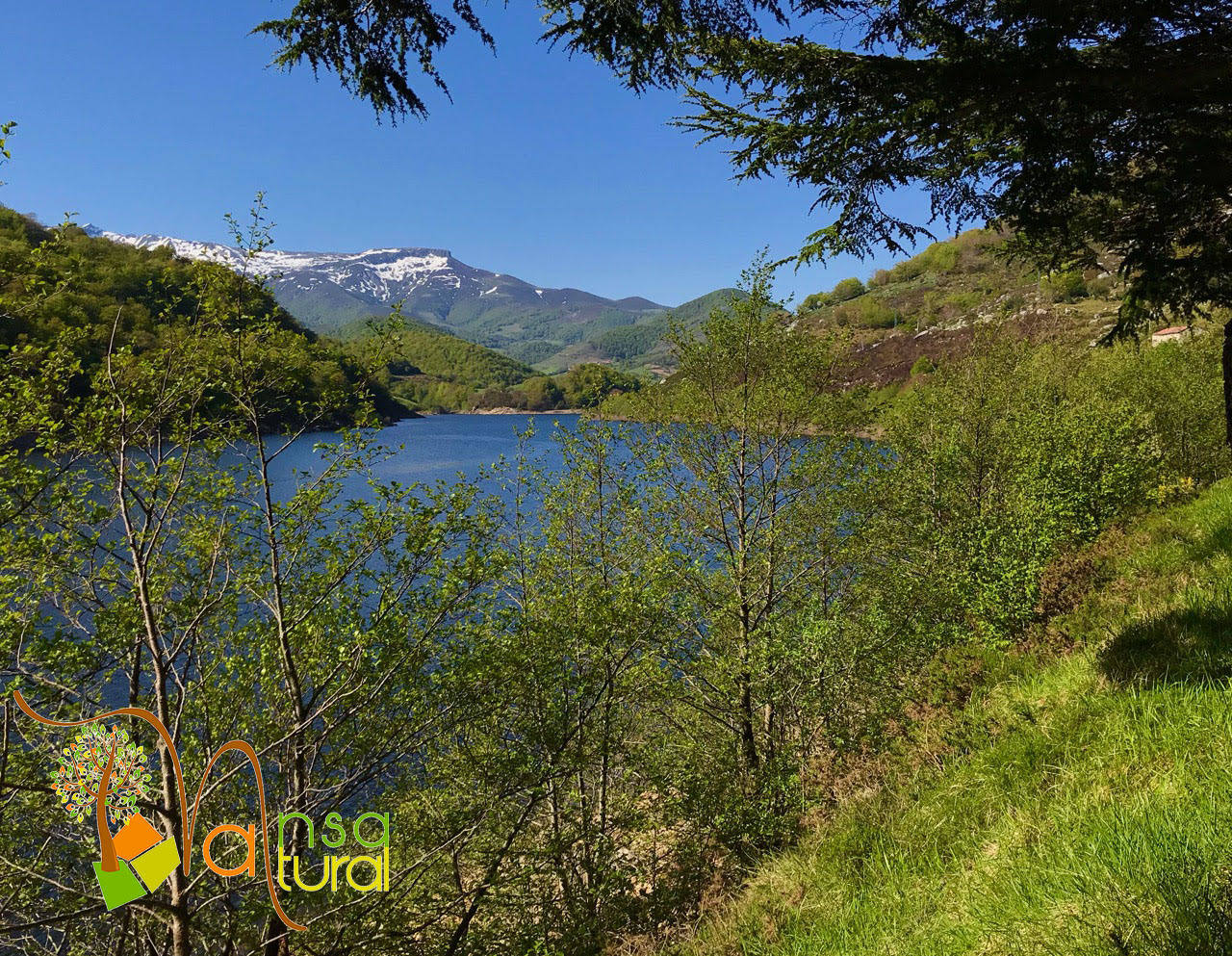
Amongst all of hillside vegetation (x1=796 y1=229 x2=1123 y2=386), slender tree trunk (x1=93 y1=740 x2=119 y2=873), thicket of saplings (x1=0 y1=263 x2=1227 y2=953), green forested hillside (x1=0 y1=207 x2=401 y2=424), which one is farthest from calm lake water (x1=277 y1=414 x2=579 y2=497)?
hillside vegetation (x1=796 y1=229 x2=1123 y2=386)

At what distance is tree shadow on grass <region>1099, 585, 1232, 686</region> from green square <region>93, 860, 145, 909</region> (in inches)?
334

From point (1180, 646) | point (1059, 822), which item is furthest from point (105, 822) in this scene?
point (1180, 646)

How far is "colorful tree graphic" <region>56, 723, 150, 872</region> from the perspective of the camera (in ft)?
15.0

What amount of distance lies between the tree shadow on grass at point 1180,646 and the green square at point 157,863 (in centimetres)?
828

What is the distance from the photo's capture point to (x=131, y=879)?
16.4ft

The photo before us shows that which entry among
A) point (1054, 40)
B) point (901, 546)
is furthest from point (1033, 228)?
point (901, 546)

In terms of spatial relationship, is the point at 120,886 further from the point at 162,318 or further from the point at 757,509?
the point at 757,509

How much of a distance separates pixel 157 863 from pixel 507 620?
5019 millimetres

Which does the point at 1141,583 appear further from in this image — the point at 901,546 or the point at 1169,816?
the point at 901,546

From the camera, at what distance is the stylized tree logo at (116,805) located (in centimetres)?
465

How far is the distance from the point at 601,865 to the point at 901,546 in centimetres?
1099

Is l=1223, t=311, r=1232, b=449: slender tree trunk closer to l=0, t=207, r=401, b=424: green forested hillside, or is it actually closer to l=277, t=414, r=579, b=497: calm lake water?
l=0, t=207, r=401, b=424: green forested hillside

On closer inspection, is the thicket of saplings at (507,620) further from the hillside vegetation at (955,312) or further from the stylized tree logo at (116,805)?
the hillside vegetation at (955,312)

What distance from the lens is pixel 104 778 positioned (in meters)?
4.66
